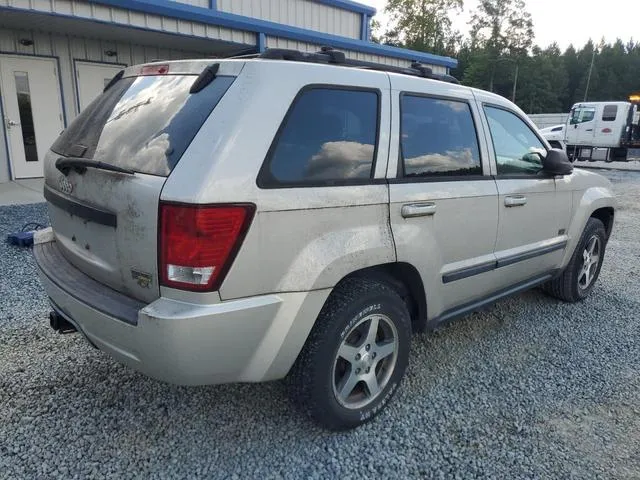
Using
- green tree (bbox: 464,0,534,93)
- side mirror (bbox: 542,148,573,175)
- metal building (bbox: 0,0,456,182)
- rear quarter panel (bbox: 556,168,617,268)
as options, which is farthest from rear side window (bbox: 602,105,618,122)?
green tree (bbox: 464,0,534,93)

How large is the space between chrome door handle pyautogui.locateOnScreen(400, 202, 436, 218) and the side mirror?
147 centimetres

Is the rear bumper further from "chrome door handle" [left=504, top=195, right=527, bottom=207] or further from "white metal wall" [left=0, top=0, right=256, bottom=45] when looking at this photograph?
"white metal wall" [left=0, top=0, right=256, bottom=45]

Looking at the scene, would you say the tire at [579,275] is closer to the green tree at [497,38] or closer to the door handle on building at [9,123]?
the door handle on building at [9,123]

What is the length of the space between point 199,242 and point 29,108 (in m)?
9.90

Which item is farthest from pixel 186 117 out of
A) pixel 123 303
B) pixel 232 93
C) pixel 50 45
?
pixel 50 45

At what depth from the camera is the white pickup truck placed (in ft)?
66.8

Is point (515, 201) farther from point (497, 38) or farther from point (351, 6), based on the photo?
point (497, 38)

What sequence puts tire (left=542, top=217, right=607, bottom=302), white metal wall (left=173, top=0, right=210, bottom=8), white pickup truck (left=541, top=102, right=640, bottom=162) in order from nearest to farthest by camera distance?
tire (left=542, top=217, right=607, bottom=302) < white metal wall (left=173, top=0, right=210, bottom=8) < white pickup truck (left=541, top=102, right=640, bottom=162)

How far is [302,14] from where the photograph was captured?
12094 millimetres

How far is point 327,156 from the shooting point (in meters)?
2.36

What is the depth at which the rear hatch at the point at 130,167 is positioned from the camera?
2.07 m

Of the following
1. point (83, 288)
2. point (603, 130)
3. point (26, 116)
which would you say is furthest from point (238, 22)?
point (603, 130)

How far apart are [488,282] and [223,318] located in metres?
2.06

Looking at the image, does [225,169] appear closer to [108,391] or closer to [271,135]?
[271,135]
